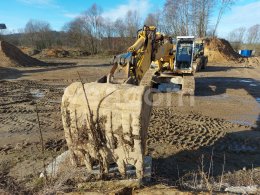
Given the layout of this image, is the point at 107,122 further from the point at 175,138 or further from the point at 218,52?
the point at 218,52

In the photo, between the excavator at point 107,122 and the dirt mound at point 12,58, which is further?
the dirt mound at point 12,58

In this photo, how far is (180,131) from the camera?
673cm

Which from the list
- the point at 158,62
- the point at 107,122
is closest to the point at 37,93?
the point at 158,62

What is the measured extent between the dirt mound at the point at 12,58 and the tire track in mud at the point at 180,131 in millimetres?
17552

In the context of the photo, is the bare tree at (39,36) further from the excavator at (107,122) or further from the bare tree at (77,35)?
the excavator at (107,122)

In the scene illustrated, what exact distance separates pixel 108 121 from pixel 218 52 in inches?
1164

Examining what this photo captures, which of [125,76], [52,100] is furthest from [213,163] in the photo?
[52,100]

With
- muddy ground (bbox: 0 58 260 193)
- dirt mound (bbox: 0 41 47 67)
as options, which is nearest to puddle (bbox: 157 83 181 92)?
muddy ground (bbox: 0 58 260 193)

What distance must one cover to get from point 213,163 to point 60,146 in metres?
2.99

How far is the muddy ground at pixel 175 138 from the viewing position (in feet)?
15.0

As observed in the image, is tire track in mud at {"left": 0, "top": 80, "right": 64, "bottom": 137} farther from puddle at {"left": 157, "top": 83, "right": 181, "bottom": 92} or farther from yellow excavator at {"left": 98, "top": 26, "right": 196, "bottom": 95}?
puddle at {"left": 157, "top": 83, "right": 181, "bottom": 92}

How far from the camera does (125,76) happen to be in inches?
210

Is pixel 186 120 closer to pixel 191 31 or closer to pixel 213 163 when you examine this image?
pixel 213 163

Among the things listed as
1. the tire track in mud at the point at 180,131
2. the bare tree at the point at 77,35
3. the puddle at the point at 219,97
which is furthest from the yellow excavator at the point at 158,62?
the bare tree at the point at 77,35
